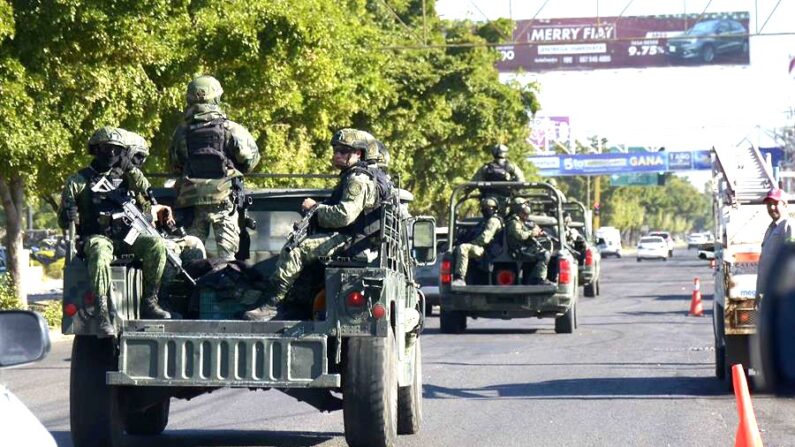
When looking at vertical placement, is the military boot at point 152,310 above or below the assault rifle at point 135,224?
below

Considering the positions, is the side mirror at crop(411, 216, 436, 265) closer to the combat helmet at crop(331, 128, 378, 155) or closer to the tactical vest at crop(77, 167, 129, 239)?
the combat helmet at crop(331, 128, 378, 155)

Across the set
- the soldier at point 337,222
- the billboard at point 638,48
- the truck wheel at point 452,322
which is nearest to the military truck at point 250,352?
the soldier at point 337,222

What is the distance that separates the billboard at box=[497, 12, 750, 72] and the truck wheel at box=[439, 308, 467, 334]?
4382 cm

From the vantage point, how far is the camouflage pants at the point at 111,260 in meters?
9.08

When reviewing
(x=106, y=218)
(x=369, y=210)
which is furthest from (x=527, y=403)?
(x=106, y=218)

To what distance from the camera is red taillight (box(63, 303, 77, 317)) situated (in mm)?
9109

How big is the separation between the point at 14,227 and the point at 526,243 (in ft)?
28.5

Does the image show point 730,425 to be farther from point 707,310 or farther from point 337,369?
point 707,310

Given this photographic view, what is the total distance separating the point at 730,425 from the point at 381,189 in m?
3.46

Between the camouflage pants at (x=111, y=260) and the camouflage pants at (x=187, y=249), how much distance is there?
0.39 meters

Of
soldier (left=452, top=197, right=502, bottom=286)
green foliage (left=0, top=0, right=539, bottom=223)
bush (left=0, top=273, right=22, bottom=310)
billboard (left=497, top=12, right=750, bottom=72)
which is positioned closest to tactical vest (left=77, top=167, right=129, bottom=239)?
green foliage (left=0, top=0, right=539, bottom=223)

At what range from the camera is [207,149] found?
403 inches

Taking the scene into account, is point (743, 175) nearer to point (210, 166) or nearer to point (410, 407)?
point (410, 407)

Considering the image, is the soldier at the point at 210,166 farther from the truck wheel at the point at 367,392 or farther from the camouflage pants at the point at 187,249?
the truck wheel at the point at 367,392
